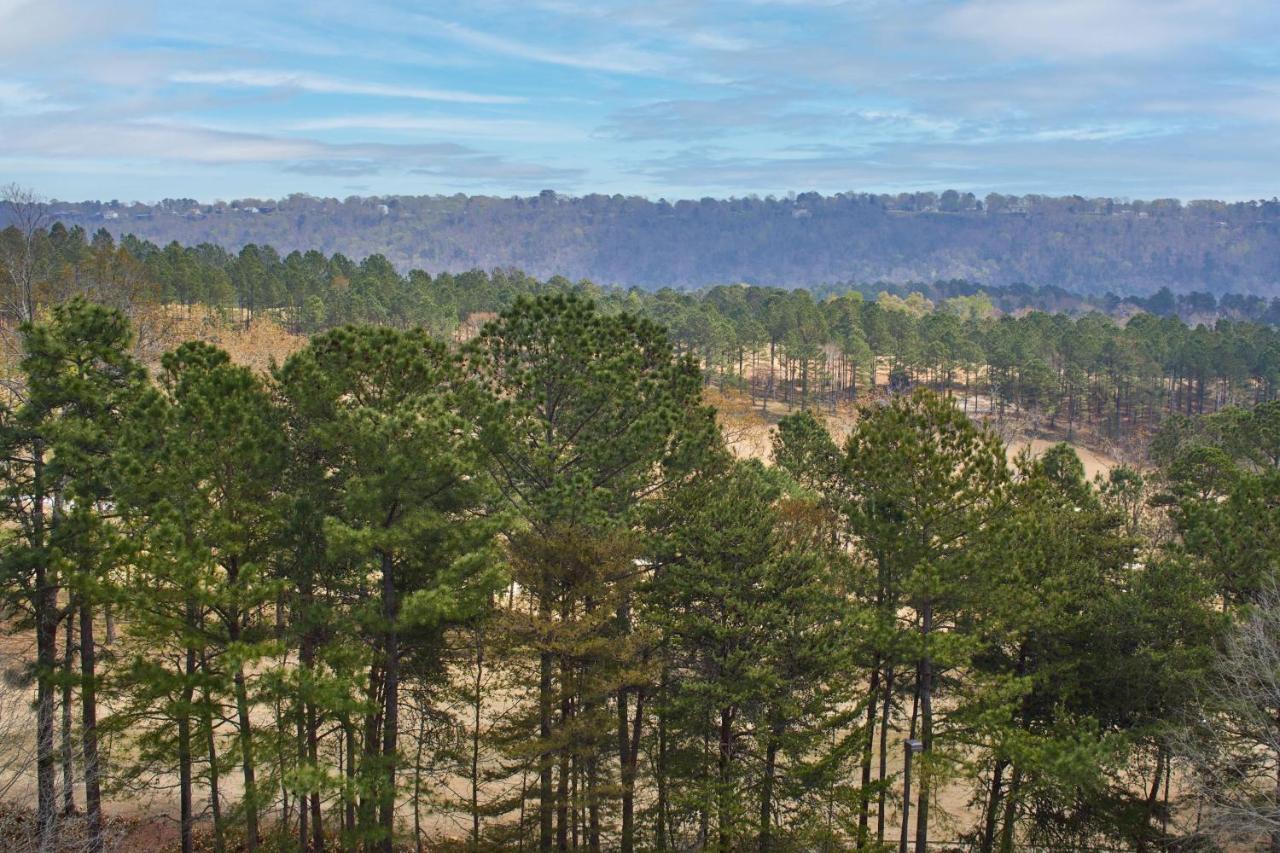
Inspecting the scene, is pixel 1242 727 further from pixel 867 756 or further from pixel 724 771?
pixel 724 771

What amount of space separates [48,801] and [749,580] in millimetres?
11191

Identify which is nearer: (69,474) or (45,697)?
(45,697)

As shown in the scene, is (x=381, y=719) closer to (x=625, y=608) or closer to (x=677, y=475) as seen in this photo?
(x=625, y=608)

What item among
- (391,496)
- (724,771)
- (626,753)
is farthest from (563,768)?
(391,496)

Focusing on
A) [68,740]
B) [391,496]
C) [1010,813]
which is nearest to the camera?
[391,496]

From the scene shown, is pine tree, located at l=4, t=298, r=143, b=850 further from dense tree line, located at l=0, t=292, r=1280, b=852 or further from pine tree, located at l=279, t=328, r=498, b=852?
pine tree, located at l=279, t=328, r=498, b=852

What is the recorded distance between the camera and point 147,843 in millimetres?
21203

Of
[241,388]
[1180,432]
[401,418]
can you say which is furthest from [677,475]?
[1180,432]

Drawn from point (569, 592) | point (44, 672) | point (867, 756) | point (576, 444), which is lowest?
point (867, 756)

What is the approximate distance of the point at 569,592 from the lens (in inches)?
681

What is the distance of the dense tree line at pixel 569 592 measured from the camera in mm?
15594

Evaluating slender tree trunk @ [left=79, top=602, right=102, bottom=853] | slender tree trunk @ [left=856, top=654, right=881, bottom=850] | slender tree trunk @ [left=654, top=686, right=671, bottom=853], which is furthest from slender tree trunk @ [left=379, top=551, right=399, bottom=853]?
slender tree trunk @ [left=856, top=654, right=881, bottom=850]

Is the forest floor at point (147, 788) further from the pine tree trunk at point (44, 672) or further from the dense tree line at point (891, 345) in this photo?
the dense tree line at point (891, 345)

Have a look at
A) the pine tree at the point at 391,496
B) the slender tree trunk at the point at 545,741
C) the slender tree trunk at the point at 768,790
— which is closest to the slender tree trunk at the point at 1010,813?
the slender tree trunk at the point at 768,790
